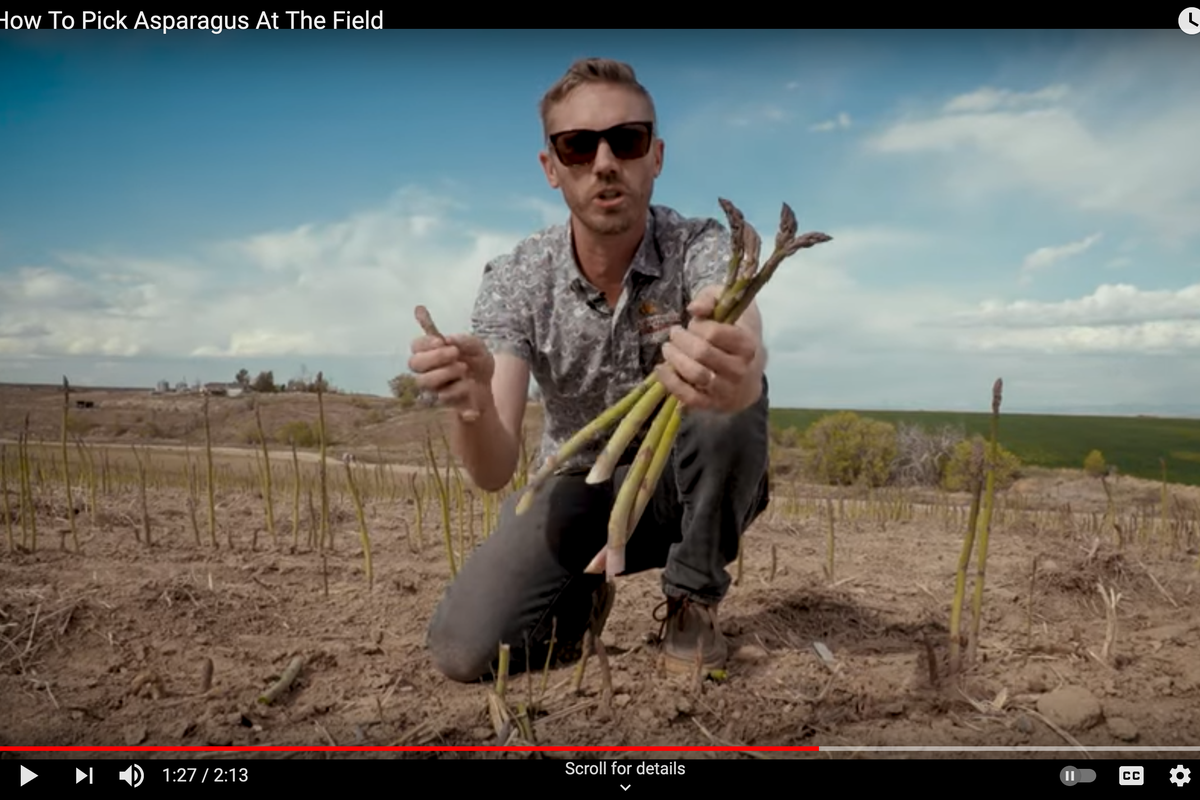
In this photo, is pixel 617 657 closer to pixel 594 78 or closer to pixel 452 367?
pixel 452 367

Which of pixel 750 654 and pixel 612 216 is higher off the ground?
pixel 612 216

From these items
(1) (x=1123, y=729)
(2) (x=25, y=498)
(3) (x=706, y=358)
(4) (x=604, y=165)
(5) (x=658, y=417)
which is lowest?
(1) (x=1123, y=729)

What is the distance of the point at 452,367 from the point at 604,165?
688 mm

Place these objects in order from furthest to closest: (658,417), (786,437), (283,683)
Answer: (786,437) → (283,683) → (658,417)

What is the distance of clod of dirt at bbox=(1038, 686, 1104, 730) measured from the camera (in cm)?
154

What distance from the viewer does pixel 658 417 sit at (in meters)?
1.47

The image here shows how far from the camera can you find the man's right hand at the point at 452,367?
1.55 m

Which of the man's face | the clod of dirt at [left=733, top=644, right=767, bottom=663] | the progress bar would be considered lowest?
the progress bar
